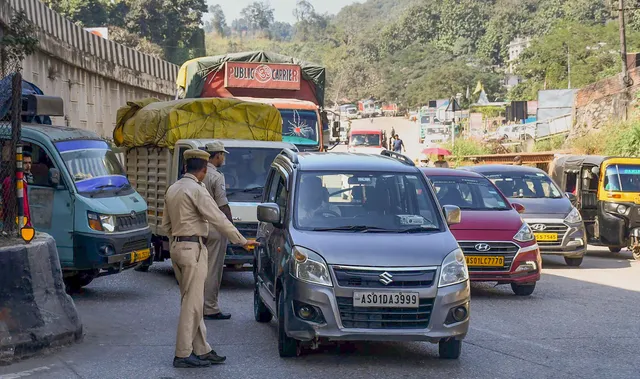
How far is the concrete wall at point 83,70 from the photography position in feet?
88.8

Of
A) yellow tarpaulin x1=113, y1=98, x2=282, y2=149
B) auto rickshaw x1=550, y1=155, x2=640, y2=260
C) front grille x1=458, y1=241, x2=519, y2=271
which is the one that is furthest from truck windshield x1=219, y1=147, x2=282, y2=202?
auto rickshaw x1=550, y1=155, x2=640, y2=260

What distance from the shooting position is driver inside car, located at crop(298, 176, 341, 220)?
8945mm

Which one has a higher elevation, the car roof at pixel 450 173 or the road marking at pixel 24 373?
the car roof at pixel 450 173

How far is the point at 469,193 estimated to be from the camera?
14.5m

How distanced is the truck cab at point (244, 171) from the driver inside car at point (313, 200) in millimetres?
4103

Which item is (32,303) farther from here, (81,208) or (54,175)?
(54,175)

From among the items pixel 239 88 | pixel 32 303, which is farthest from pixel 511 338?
pixel 239 88

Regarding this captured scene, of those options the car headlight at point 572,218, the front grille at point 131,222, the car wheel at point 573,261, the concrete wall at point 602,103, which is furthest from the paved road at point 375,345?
the concrete wall at point 602,103

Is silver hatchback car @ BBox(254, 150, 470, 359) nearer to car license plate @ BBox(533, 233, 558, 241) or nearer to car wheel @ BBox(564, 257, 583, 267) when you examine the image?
car license plate @ BBox(533, 233, 558, 241)

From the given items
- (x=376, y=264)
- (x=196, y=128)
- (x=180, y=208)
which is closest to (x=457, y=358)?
(x=376, y=264)

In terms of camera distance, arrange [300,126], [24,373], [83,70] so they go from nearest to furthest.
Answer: [24,373] → [300,126] → [83,70]

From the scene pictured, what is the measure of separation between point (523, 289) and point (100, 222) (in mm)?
5652

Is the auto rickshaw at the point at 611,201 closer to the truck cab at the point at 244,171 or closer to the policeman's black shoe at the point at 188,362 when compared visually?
the truck cab at the point at 244,171

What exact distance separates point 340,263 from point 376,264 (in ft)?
0.97
